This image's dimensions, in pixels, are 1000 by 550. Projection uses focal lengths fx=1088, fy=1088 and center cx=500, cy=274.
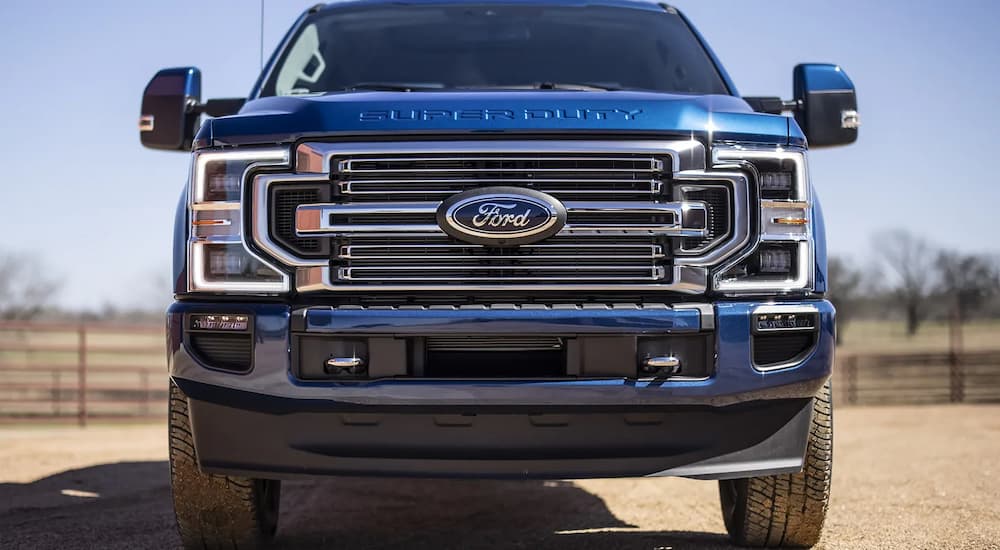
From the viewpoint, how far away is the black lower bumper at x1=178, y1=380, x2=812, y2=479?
3.36m

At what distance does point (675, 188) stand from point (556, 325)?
58cm

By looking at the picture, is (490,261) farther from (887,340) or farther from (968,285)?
(887,340)

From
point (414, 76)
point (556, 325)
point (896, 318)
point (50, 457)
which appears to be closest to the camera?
point (556, 325)

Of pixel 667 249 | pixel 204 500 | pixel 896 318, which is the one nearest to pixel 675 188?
pixel 667 249

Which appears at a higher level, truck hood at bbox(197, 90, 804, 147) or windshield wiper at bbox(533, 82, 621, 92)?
windshield wiper at bbox(533, 82, 621, 92)

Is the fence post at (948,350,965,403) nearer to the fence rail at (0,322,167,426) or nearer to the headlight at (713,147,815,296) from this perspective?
the fence rail at (0,322,167,426)

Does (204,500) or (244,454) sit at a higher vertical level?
(244,454)

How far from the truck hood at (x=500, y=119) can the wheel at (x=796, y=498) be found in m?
1.02

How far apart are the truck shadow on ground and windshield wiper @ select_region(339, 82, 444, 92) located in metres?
1.85

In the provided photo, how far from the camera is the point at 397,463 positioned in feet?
11.1

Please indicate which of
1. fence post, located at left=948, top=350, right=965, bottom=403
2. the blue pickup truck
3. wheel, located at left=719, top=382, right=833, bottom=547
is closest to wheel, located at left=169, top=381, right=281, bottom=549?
the blue pickup truck

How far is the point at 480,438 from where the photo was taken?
3369 millimetres

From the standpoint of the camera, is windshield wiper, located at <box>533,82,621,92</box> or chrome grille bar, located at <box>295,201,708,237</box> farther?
windshield wiper, located at <box>533,82,621,92</box>

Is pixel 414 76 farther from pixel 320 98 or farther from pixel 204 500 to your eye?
pixel 204 500
